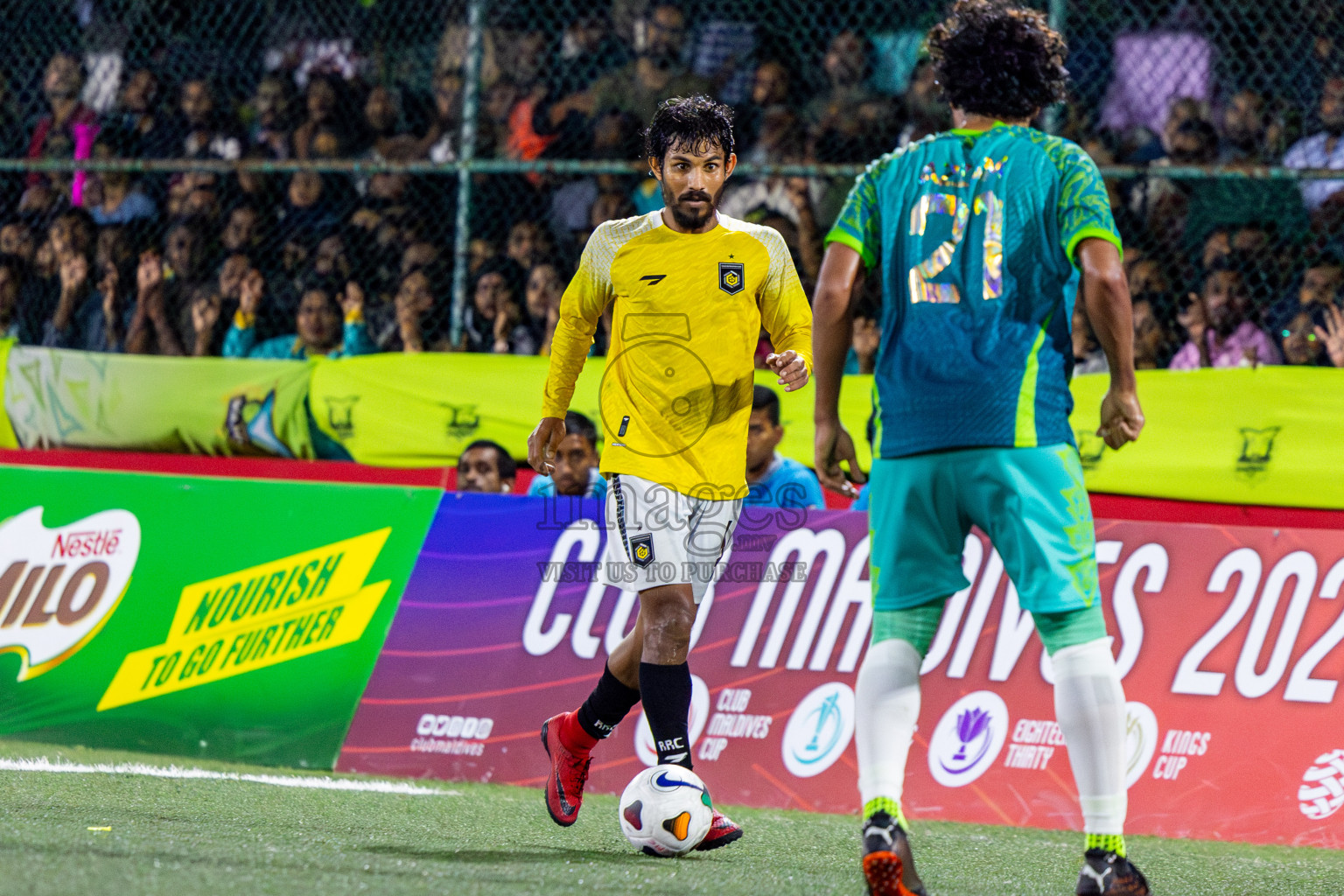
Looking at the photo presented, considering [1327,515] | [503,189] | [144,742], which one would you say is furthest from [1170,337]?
[144,742]

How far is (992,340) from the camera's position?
312 centimetres

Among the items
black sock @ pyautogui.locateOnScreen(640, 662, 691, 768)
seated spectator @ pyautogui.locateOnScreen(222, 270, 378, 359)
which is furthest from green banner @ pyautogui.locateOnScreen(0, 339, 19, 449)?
black sock @ pyautogui.locateOnScreen(640, 662, 691, 768)

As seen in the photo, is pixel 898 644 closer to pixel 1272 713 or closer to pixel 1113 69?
pixel 1272 713

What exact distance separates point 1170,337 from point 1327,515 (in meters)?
1.14

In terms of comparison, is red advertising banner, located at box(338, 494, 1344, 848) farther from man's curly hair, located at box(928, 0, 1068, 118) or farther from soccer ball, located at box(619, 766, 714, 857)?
man's curly hair, located at box(928, 0, 1068, 118)

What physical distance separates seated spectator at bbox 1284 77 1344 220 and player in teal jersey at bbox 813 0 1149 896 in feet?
13.9

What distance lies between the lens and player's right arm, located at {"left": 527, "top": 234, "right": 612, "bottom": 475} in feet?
14.2

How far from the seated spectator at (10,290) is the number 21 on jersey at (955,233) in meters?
7.19

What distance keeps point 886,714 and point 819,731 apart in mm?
2439

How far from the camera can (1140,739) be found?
5.30 m

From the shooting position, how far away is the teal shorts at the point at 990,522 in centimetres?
308

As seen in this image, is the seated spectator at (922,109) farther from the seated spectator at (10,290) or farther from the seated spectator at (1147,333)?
the seated spectator at (10,290)

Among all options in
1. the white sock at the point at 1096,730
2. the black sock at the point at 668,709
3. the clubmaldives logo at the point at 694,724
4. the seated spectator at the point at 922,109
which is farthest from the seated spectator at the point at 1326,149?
the white sock at the point at 1096,730

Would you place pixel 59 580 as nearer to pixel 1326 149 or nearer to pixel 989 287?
pixel 989 287
